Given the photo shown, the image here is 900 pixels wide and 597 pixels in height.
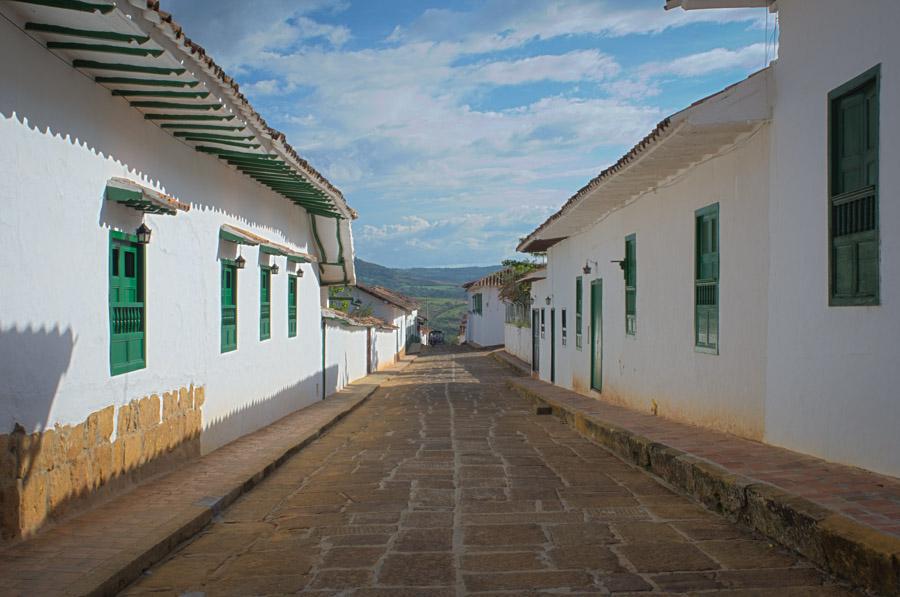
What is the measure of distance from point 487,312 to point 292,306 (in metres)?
41.8

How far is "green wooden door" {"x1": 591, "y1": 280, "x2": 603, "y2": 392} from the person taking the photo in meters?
17.0

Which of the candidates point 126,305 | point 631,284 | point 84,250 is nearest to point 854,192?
point 84,250

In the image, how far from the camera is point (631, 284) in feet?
47.2

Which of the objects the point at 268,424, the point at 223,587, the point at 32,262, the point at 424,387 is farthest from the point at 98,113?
the point at 424,387

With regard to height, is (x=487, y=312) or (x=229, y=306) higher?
(x=229, y=306)

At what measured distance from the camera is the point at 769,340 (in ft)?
26.6

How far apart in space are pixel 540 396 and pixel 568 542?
11.5m

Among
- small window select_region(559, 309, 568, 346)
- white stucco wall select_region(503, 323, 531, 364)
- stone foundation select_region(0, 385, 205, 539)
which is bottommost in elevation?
white stucco wall select_region(503, 323, 531, 364)

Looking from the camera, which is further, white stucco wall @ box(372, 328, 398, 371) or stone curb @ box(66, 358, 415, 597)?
white stucco wall @ box(372, 328, 398, 371)

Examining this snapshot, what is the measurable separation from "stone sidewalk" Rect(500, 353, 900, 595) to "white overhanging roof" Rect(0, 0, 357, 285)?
506 cm

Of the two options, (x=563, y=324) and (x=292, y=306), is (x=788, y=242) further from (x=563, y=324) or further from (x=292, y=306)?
(x=563, y=324)

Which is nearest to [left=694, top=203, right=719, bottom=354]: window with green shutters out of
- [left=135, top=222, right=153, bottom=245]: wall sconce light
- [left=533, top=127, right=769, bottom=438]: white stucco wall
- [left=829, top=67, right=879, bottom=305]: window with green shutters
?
[left=533, top=127, right=769, bottom=438]: white stucco wall

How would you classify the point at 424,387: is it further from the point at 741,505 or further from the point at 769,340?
the point at 741,505

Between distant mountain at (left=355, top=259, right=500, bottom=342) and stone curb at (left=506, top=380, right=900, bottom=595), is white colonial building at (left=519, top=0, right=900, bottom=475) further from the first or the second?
distant mountain at (left=355, top=259, right=500, bottom=342)
